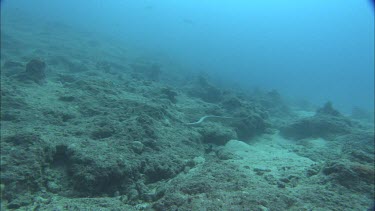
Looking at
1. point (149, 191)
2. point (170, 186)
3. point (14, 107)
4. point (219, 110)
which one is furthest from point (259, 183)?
point (219, 110)

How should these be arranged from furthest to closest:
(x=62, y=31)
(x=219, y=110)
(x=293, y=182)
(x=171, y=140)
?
(x=62, y=31) < (x=219, y=110) < (x=171, y=140) < (x=293, y=182)

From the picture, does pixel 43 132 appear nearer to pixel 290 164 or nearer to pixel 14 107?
pixel 14 107

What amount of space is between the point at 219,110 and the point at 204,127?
3.15 metres

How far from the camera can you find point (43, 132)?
609 cm

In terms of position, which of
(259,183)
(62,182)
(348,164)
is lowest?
(62,182)

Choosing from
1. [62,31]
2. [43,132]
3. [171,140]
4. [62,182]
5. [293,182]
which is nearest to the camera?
[62,182]

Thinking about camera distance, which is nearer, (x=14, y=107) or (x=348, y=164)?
(x=348, y=164)

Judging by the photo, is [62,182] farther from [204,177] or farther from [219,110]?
[219,110]

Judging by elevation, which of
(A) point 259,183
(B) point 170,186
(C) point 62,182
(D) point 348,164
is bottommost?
(C) point 62,182

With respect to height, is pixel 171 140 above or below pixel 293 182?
below

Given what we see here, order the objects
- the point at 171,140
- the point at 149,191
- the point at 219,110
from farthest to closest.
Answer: the point at 219,110 < the point at 171,140 < the point at 149,191

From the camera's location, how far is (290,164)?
7.16m

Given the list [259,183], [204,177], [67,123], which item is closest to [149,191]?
[204,177]

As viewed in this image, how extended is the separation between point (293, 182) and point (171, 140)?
3.60 metres
